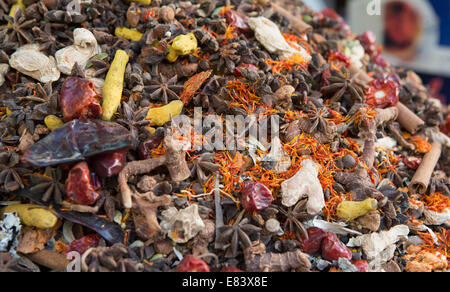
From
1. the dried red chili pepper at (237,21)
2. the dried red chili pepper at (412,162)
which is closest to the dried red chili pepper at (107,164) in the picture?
the dried red chili pepper at (237,21)

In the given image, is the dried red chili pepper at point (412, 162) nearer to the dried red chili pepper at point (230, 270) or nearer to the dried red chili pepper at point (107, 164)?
the dried red chili pepper at point (230, 270)

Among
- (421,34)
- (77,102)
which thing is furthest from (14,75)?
(421,34)

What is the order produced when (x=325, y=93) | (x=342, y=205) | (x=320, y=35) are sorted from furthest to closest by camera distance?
(x=320, y=35), (x=325, y=93), (x=342, y=205)

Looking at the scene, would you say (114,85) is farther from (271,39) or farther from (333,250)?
(333,250)

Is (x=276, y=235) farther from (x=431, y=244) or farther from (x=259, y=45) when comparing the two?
(x=259, y=45)

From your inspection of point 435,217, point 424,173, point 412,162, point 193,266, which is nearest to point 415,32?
point 412,162

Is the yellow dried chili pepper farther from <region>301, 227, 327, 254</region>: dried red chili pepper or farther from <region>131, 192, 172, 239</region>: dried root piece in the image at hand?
<region>301, 227, 327, 254</region>: dried red chili pepper

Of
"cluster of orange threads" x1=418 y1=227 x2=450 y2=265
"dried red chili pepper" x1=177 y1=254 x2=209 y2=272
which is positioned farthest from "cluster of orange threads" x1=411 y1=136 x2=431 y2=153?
"dried red chili pepper" x1=177 y1=254 x2=209 y2=272
